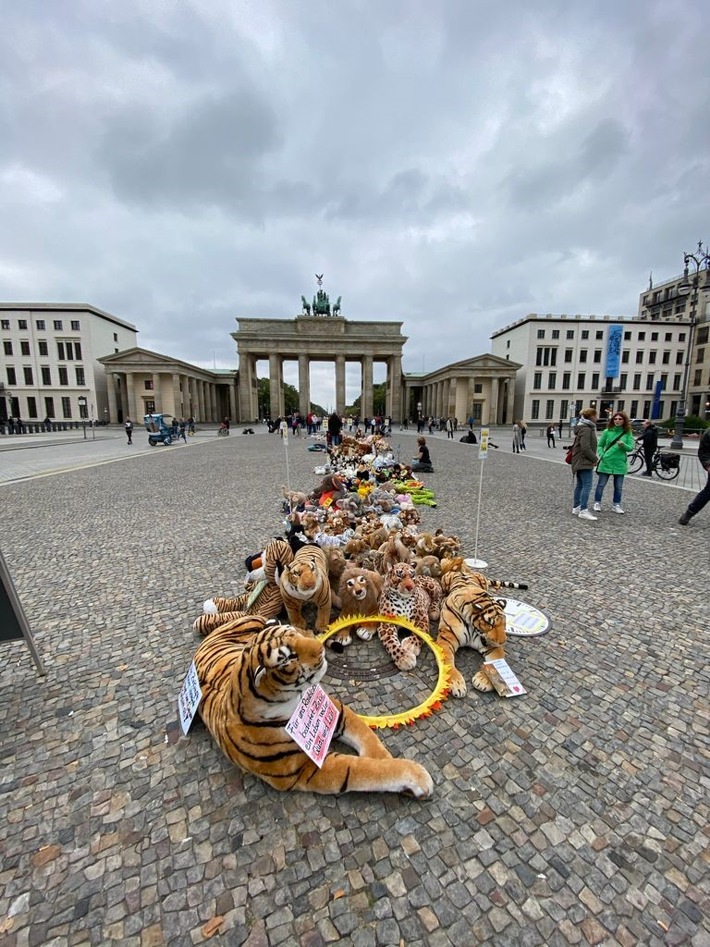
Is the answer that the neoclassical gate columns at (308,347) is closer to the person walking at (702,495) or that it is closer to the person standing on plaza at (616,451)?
the person standing on plaza at (616,451)

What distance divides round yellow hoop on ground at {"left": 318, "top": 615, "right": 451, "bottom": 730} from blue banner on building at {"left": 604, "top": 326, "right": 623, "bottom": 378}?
74.8 metres

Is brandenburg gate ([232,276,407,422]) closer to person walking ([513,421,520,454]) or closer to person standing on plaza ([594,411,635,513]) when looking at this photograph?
person walking ([513,421,520,454])

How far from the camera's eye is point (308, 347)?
55.9 metres


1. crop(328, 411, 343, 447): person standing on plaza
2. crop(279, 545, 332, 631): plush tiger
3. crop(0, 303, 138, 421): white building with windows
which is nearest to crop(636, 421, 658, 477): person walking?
crop(328, 411, 343, 447): person standing on plaza

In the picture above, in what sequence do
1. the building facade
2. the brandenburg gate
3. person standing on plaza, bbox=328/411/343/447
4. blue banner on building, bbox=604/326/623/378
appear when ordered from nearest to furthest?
person standing on plaza, bbox=328/411/343/447 → the brandenburg gate → the building facade → blue banner on building, bbox=604/326/623/378

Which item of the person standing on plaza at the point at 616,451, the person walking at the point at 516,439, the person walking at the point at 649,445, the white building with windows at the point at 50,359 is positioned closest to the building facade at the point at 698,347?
the person walking at the point at 516,439

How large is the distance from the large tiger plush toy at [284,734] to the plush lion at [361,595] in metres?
1.35

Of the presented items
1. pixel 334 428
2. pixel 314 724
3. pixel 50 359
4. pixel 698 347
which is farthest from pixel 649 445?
pixel 50 359

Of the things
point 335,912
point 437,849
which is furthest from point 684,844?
point 335,912

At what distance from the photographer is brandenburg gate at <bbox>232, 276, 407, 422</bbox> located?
55219 mm

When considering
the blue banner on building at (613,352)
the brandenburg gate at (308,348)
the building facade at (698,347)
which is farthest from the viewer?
the blue banner on building at (613,352)

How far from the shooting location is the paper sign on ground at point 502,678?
259 centimetres

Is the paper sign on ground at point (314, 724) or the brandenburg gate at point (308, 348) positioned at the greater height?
the brandenburg gate at point (308, 348)

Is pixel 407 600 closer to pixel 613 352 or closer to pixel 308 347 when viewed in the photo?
pixel 308 347
